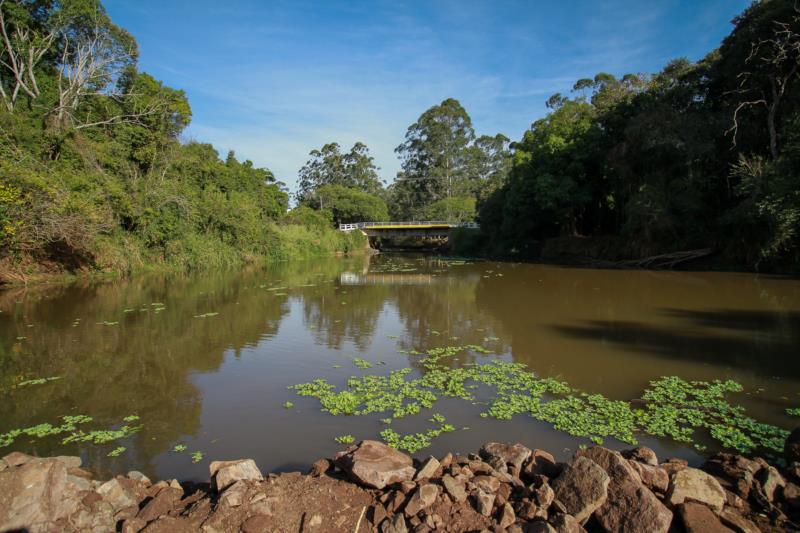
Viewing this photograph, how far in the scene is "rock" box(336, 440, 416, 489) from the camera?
3.44m

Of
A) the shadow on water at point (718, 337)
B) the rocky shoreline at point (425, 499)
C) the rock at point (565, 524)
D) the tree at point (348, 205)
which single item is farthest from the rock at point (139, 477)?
the tree at point (348, 205)

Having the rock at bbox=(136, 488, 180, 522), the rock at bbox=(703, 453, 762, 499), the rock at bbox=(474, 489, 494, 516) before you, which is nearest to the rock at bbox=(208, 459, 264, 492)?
the rock at bbox=(136, 488, 180, 522)

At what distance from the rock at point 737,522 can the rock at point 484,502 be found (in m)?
1.52

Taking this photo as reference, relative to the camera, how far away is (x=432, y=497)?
3223 millimetres

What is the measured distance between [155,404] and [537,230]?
109ft

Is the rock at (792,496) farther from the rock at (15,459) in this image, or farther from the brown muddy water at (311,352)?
the rock at (15,459)

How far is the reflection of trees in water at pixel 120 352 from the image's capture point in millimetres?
5551

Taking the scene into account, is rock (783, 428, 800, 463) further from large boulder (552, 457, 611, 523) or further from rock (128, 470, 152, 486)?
rock (128, 470, 152, 486)

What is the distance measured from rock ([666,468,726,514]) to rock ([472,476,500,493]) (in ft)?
3.85

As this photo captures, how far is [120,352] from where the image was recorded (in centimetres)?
849

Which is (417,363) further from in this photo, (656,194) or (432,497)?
(656,194)

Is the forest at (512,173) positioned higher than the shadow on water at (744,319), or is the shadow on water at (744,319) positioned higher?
the forest at (512,173)

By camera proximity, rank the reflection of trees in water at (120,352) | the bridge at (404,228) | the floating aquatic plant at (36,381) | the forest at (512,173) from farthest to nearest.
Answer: the bridge at (404,228) → the forest at (512,173) → the floating aquatic plant at (36,381) → the reflection of trees in water at (120,352)

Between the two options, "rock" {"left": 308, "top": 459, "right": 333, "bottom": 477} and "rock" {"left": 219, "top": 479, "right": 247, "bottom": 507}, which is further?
"rock" {"left": 308, "top": 459, "right": 333, "bottom": 477}
